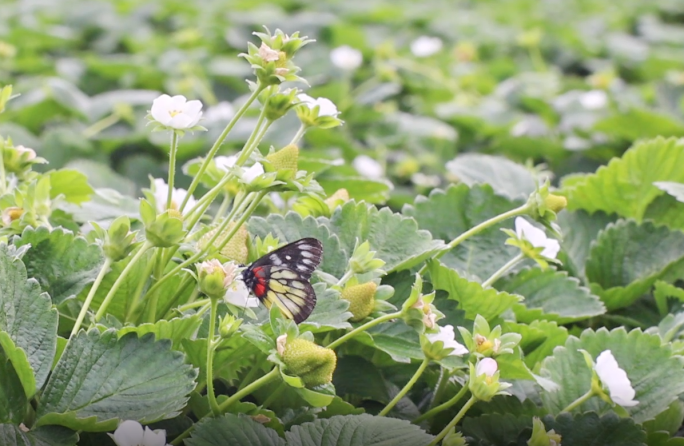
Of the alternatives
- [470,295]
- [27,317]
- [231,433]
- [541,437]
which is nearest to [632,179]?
A: [470,295]

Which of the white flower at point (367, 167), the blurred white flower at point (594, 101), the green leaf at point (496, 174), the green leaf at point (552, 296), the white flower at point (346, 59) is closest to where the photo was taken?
the green leaf at point (552, 296)

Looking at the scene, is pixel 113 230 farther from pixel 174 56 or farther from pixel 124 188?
pixel 174 56

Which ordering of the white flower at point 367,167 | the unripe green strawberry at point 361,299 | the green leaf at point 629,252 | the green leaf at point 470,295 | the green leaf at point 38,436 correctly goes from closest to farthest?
the green leaf at point 38,436 → the unripe green strawberry at point 361,299 → the green leaf at point 470,295 → the green leaf at point 629,252 → the white flower at point 367,167

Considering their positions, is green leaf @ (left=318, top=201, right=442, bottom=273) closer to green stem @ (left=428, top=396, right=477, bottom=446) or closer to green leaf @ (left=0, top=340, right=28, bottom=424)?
green stem @ (left=428, top=396, right=477, bottom=446)

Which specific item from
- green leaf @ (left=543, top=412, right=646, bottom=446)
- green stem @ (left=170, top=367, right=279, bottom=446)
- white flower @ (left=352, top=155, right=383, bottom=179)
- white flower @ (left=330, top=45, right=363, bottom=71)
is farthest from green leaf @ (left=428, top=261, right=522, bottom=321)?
white flower @ (left=330, top=45, right=363, bottom=71)

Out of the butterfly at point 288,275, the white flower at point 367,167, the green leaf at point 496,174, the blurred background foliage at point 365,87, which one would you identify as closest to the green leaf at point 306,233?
the butterfly at point 288,275

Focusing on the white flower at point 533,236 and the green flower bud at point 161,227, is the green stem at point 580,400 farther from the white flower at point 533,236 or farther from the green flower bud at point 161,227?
the green flower bud at point 161,227
